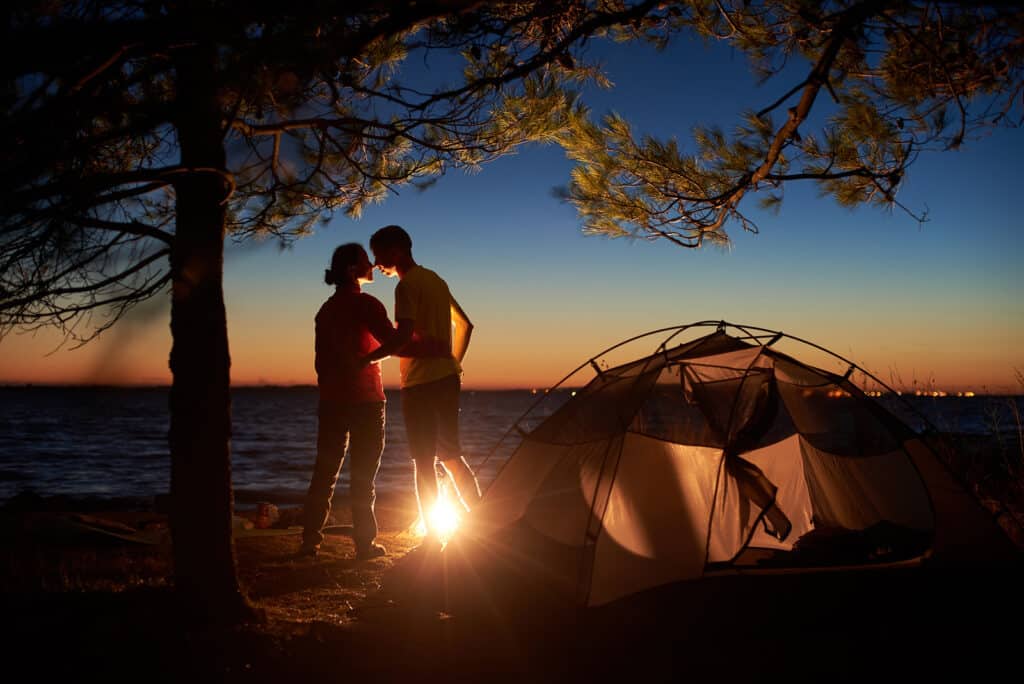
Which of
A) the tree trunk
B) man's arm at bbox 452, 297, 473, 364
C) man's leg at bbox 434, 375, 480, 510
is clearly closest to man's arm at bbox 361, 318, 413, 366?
man's leg at bbox 434, 375, 480, 510

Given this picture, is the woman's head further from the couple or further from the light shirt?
the light shirt

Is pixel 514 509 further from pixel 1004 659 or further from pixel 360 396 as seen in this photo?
pixel 1004 659

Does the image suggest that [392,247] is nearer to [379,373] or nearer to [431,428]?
[379,373]

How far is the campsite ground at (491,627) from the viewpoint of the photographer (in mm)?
2992

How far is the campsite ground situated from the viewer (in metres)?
2.99

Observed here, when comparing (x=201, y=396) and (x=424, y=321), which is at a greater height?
(x=424, y=321)

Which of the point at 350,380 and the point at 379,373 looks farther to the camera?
the point at 379,373

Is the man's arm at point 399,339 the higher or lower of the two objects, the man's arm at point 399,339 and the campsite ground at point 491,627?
the higher

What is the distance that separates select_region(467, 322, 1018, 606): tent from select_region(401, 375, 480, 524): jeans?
47 centimetres

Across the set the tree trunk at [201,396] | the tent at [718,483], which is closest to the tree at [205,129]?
the tree trunk at [201,396]

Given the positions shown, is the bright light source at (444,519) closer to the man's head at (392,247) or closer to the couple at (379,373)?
the couple at (379,373)

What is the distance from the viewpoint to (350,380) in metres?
4.68

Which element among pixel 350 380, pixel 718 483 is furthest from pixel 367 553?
pixel 718 483

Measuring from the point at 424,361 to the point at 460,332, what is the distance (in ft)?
1.52
